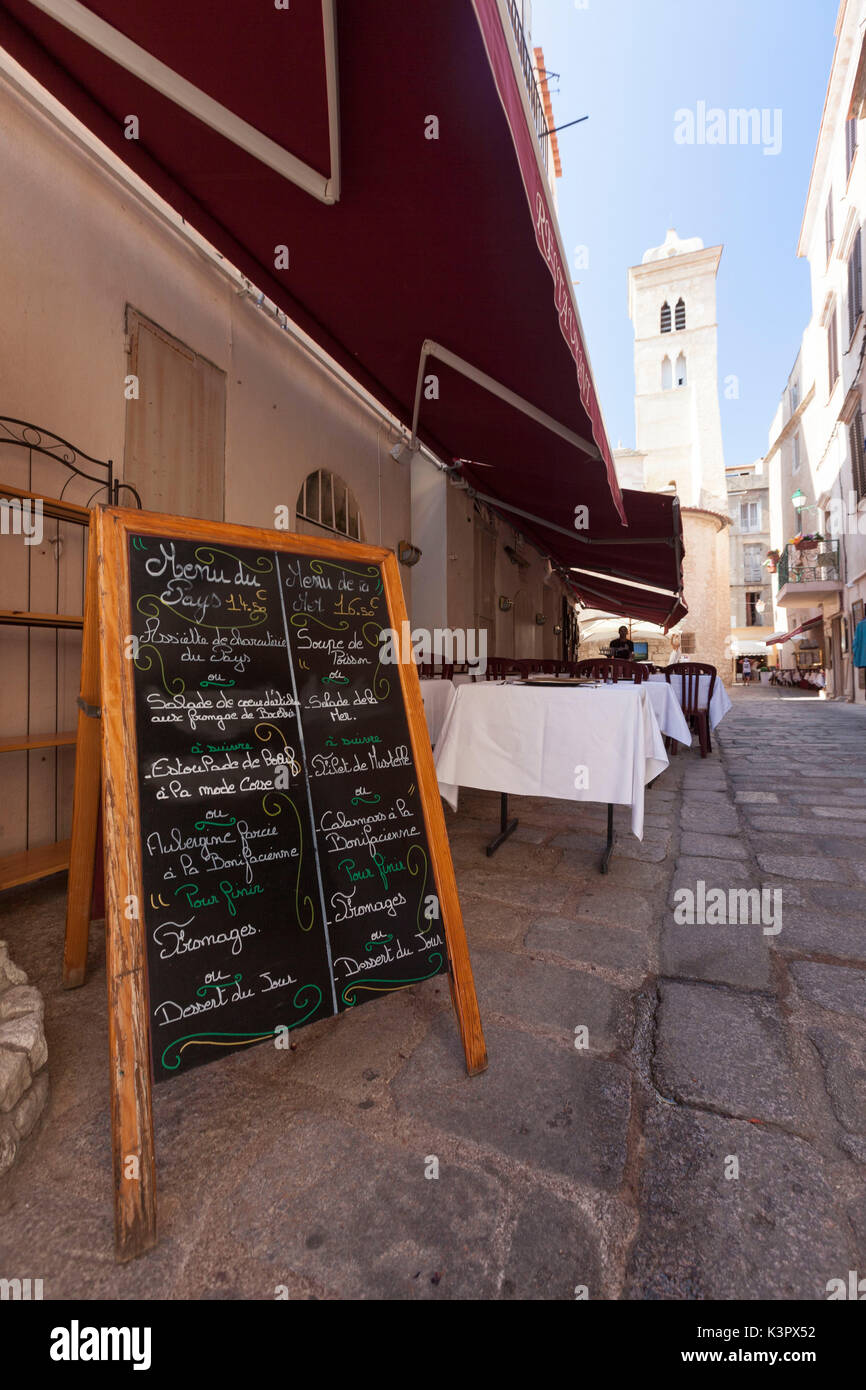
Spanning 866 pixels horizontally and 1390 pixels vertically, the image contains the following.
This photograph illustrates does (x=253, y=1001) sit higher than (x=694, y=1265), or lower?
higher

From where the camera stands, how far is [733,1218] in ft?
3.76

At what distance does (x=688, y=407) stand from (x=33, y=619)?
3249 centimetres

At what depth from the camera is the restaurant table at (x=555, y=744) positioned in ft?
9.44

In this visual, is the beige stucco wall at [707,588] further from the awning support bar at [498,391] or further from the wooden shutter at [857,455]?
the awning support bar at [498,391]

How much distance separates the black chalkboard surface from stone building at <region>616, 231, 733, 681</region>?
25.3 m

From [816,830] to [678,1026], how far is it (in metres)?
2.63

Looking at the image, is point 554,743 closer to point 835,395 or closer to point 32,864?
point 32,864

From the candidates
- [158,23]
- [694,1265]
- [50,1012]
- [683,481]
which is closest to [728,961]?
[694,1265]

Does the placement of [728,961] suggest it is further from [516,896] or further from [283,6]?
[283,6]

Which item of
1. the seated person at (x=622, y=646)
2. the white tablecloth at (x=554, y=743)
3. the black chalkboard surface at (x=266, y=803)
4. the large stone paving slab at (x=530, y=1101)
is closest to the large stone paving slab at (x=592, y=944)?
the large stone paving slab at (x=530, y=1101)

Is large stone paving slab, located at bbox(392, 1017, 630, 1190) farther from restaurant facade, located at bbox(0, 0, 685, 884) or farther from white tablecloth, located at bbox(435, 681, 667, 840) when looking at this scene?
restaurant facade, located at bbox(0, 0, 685, 884)

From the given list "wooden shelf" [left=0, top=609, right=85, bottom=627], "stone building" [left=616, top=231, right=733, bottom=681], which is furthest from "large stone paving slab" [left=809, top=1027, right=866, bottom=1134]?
"stone building" [left=616, top=231, right=733, bottom=681]

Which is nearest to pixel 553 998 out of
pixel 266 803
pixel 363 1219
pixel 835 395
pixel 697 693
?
pixel 363 1219

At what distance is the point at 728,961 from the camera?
6.98ft
